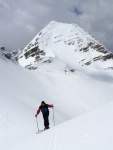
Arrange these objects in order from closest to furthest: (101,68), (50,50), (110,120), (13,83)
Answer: (110,120) → (13,83) → (101,68) → (50,50)

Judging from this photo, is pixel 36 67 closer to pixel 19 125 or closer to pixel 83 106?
pixel 83 106

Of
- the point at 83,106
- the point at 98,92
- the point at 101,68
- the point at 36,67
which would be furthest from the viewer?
the point at 101,68

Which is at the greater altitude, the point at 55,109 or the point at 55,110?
the point at 55,109

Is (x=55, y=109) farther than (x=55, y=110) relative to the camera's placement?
Yes

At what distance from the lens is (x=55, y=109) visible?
144 ft

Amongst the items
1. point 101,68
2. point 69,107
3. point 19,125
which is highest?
point 101,68

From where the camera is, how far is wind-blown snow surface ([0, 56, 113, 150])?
11.5 m

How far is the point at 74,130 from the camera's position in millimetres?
12859

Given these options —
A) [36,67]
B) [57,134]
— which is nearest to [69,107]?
[57,134]

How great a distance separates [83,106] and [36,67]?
92200 millimetres

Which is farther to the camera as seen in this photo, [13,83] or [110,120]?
[13,83]

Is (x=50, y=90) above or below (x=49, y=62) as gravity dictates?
below

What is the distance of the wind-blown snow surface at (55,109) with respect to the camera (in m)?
11.5

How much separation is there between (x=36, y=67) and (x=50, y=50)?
51.8 meters
